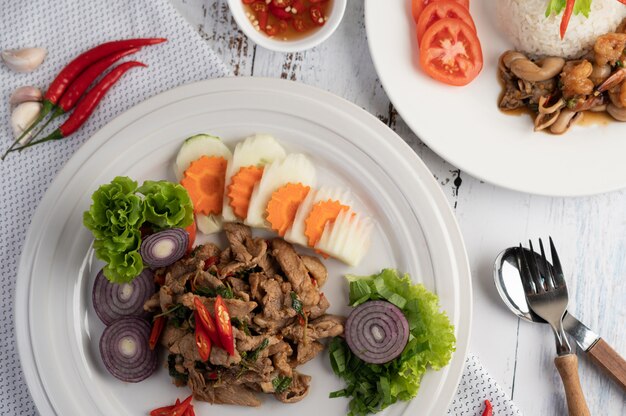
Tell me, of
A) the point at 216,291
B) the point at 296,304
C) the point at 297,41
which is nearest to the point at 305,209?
the point at 296,304

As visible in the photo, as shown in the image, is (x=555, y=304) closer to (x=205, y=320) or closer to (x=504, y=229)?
(x=504, y=229)

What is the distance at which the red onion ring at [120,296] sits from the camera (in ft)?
11.1

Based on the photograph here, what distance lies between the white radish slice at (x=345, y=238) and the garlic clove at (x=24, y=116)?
1.72 m

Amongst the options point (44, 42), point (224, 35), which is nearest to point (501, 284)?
point (224, 35)

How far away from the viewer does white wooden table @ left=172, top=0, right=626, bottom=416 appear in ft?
12.0

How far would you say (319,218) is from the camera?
335cm

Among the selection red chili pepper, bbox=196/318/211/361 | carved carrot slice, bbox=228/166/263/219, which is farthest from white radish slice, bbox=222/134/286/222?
red chili pepper, bbox=196/318/211/361

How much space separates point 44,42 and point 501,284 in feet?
9.42

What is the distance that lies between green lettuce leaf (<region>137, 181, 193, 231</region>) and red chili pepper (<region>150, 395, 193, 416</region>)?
0.92 m

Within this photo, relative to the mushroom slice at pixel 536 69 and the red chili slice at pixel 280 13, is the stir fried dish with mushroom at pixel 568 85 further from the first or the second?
the red chili slice at pixel 280 13

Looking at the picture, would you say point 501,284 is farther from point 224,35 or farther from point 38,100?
point 38,100

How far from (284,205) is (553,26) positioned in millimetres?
1772

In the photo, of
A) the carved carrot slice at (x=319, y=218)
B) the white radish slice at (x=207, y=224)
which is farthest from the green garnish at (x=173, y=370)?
the carved carrot slice at (x=319, y=218)

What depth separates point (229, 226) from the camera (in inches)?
135
